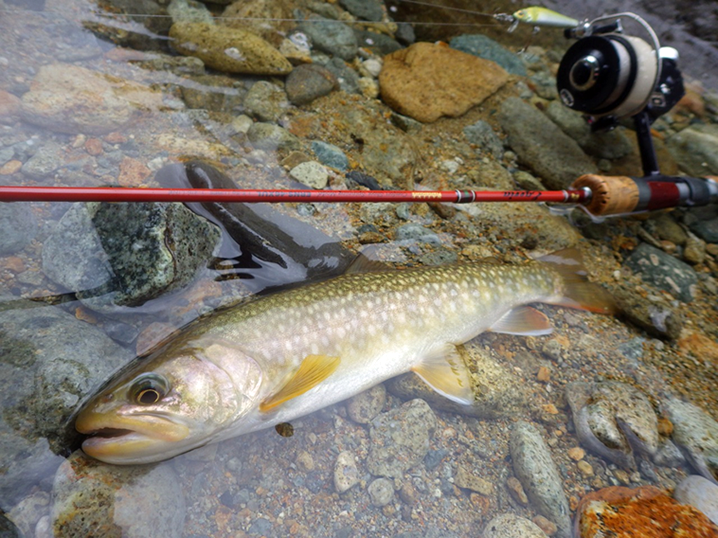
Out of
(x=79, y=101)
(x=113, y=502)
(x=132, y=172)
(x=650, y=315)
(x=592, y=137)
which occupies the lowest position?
(x=113, y=502)

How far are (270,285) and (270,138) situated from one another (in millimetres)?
1613

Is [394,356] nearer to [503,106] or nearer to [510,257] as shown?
[510,257]

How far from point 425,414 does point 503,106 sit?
13.2 feet

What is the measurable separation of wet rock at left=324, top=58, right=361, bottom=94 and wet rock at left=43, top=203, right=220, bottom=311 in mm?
2791

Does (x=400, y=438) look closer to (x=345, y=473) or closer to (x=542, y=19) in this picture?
(x=345, y=473)

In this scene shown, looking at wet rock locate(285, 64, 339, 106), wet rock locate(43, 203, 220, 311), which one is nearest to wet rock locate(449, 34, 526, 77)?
wet rock locate(285, 64, 339, 106)

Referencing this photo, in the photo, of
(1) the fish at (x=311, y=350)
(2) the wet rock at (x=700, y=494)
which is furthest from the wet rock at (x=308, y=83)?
(2) the wet rock at (x=700, y=494)

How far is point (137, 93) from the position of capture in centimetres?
373

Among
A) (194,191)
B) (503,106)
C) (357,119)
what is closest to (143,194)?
(194,191)

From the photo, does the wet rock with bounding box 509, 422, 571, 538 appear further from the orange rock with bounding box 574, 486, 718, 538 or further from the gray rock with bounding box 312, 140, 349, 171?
the gray rock with bounding box 312, 140, 349, 171

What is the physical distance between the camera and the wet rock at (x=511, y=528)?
90.5 inches

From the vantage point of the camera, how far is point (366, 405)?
9.11 ft

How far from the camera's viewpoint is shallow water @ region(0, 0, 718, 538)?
2.13 metres

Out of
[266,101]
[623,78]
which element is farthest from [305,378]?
[623,78]
